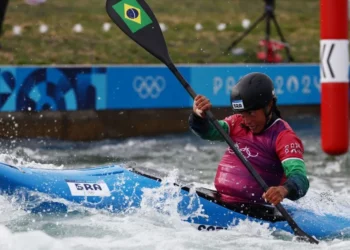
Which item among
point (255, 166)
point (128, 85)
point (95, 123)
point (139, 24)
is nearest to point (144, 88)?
point (128, 85)

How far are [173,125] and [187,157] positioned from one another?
141cm

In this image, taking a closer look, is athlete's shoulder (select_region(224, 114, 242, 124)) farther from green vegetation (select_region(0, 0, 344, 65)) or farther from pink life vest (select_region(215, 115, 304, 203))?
green vegetation (select_region(0, 0, 344, 65))

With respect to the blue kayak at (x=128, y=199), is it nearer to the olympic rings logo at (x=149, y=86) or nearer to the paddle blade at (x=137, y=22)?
the paddle blade at (x=137, y=22)

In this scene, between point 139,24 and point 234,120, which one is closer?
point 234,120

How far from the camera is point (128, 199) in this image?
657cm

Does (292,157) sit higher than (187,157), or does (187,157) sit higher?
(292,157)

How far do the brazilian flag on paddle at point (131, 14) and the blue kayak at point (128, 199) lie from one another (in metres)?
1.24

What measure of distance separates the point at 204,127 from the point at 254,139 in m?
0.37

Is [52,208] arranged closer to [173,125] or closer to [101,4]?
[173,125]

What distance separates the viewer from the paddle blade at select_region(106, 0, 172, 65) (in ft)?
24.0

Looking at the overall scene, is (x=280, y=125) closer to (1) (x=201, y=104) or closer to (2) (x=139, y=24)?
(1) (x=201, y=104)

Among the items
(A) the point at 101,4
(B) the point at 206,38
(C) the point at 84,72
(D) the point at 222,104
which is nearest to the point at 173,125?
(D) the point at 222,104

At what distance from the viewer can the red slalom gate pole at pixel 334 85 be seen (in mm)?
8766

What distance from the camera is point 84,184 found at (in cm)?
666
